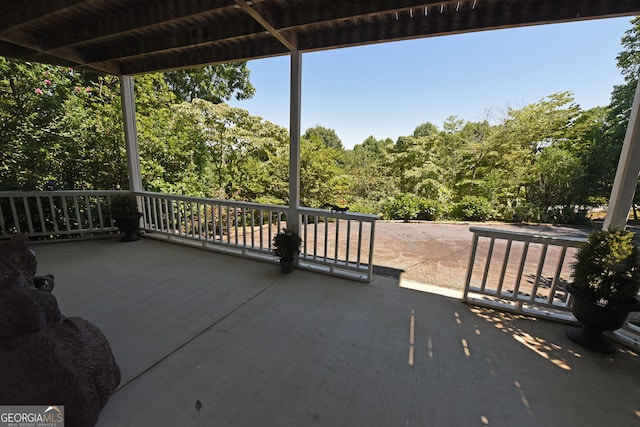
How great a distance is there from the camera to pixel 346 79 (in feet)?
30.3

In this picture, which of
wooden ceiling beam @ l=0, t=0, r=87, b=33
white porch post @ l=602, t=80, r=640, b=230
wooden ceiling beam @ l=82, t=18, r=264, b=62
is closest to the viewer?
white porch post @ l=602, t=80, r=640, b=230

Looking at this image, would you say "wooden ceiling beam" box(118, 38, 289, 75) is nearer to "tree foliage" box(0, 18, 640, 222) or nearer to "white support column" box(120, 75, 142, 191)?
"white support column" box(120, 75, 142, 191)

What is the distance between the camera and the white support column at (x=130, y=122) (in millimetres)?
4082

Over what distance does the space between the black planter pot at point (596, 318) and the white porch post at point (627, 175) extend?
0.63 metres

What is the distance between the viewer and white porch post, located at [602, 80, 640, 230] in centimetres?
196

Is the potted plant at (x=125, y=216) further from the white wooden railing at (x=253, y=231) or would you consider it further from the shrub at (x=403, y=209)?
the shrub at (x=403, y=209)

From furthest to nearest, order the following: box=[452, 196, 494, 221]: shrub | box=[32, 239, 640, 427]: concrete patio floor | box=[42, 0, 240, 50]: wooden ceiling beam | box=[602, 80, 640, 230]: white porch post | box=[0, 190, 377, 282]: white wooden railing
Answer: box=[452, 196, 494, 221]: shrub
box=[0, 190, 377, 282]: white wooden railing
box=[42, 0, 240, 50]: wooden ceiling beam
box=[602, 80, 640, 230]: white porch post
box=[32, 239, 640, 427]: concrete patio floor

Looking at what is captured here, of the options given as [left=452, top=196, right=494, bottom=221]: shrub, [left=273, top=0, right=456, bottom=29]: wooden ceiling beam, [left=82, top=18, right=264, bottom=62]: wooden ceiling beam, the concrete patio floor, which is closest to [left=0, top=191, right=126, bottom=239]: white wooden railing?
the concrete patio floor

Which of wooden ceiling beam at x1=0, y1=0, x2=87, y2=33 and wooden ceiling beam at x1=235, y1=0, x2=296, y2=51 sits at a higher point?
wooden ceiling beam at x1=0, y1=0, x2=87, y2=33

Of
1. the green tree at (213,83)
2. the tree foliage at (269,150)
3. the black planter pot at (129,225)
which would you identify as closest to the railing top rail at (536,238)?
the black planter pot at (129,225)

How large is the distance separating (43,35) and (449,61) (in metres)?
9.48

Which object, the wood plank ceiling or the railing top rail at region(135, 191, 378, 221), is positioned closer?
the wood plank ceiling

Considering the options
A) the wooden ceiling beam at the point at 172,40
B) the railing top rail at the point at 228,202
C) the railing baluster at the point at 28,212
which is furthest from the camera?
the railing baluster at the point at 28,212

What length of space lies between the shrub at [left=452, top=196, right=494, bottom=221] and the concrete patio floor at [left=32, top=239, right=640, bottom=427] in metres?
7.55
